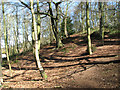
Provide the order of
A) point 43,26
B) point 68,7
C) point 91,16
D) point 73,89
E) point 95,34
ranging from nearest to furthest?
point 73,89
point 95,34
point 68,7
point 91,16
point 43,26

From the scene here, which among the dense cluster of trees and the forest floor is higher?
the dense cluster of trees

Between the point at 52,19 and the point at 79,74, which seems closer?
the point at 79,74

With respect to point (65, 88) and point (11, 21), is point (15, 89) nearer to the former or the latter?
point (65, 88)

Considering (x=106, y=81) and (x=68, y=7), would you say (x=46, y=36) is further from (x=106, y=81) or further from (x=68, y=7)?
(x=106, y=81)

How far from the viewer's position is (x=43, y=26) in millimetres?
27203

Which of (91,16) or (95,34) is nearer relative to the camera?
(95,34)

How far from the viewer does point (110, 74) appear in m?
6.06

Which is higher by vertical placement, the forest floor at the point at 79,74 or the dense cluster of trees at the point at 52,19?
the dense cluster of trees at the point at 52,19

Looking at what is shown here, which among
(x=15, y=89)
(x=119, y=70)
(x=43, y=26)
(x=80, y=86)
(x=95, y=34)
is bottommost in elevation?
(x=15, y=89)

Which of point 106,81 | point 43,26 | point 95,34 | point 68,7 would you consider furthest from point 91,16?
point 106,81

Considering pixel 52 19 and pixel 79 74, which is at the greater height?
pixel 52 19

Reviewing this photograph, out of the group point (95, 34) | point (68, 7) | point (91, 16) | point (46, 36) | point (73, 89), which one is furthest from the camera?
point (46, 36)

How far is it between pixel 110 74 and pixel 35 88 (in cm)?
445

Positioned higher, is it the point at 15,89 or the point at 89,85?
the point at 89,85
